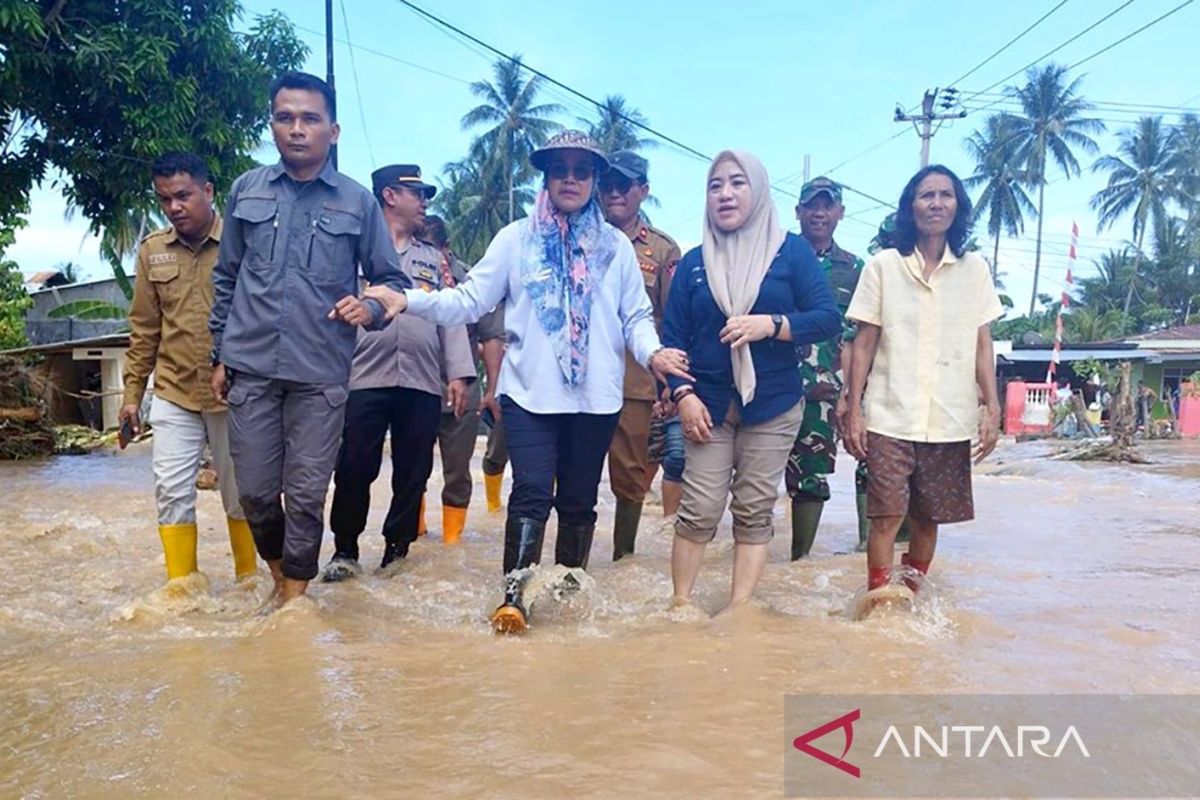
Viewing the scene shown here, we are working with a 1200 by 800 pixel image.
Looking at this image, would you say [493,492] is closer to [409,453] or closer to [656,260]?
[409,453]

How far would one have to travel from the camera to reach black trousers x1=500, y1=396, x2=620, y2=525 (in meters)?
3.53

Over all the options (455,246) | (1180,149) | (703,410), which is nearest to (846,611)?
(703,410)

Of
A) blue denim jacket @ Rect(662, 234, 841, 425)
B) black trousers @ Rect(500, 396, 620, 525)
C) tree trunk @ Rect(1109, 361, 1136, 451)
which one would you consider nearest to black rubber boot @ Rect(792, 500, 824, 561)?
blue denim jacket @ Rect(662, 234, 841, 425)

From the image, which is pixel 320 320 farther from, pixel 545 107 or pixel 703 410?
pixel 545 107

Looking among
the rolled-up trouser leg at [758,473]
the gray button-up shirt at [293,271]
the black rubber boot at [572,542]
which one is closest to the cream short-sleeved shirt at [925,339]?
the rolled-up trouser leg at [758,473]

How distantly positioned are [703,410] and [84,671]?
2129 mm

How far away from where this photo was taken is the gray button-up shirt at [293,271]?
3.48 metres

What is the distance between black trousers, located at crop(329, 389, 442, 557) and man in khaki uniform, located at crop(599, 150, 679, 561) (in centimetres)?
92

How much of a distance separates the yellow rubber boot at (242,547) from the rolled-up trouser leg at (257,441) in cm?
66

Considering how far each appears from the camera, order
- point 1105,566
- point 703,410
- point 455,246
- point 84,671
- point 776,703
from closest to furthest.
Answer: point 776,703
point 84,671
point 703,410
point 1105,566
point 455,246

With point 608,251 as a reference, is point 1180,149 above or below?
above

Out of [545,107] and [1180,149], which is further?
[1180,149]

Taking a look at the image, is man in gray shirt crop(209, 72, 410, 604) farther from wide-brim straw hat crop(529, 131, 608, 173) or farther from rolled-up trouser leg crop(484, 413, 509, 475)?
rolled-up trouser leg crop(484, 413, 509, 475)

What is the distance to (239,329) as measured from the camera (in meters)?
3.52
